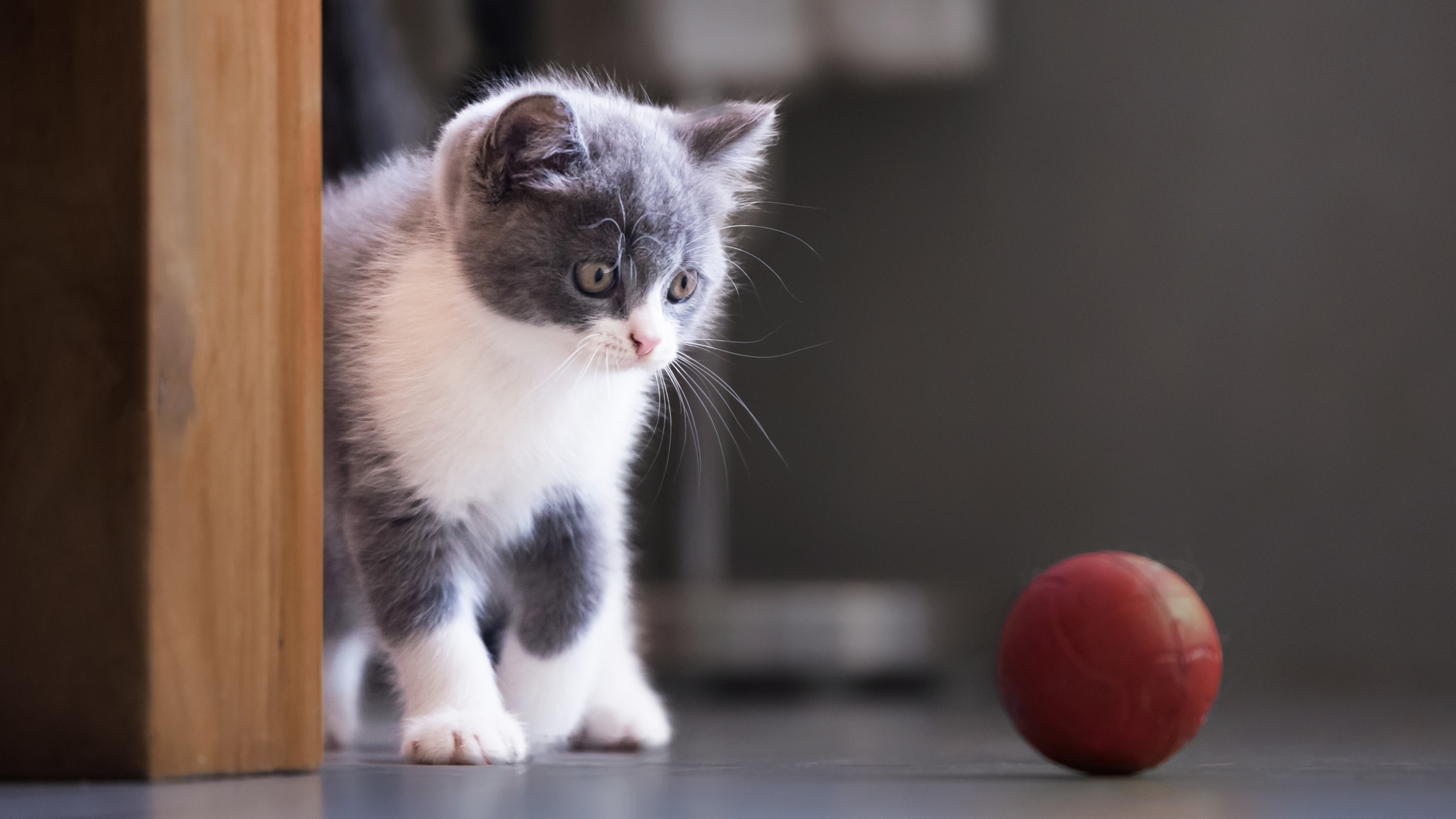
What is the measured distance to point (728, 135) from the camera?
4.93 ft

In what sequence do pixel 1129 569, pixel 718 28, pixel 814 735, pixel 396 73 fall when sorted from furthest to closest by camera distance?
pixel 718 28, pixel 396 73, pixel 814 735, pixel 1129 569

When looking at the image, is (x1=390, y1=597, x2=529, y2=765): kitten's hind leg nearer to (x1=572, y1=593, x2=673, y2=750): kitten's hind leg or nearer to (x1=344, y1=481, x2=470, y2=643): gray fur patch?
(x1=344, y1=481, x2=470, y2=643): gray fur patch

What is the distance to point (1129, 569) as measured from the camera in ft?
4.00

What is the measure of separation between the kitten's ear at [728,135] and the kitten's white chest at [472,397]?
0.91ft

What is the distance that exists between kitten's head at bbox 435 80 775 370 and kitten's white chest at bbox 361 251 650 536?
3 centimetres

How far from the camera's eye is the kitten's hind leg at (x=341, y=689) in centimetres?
158

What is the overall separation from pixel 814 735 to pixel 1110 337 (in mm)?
1650

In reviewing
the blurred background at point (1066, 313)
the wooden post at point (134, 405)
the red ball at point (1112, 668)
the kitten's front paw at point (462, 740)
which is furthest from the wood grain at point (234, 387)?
the blurred background at point (1066, 313)

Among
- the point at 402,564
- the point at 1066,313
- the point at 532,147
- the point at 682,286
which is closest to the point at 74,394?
the point at 402,564

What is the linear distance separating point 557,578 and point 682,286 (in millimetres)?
357

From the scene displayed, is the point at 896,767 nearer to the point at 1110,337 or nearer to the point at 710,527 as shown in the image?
the point at 710,527

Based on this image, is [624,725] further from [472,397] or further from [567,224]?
[567,224]

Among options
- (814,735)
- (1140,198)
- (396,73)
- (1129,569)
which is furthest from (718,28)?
(1129,569)

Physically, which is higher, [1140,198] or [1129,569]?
[1140,198]
